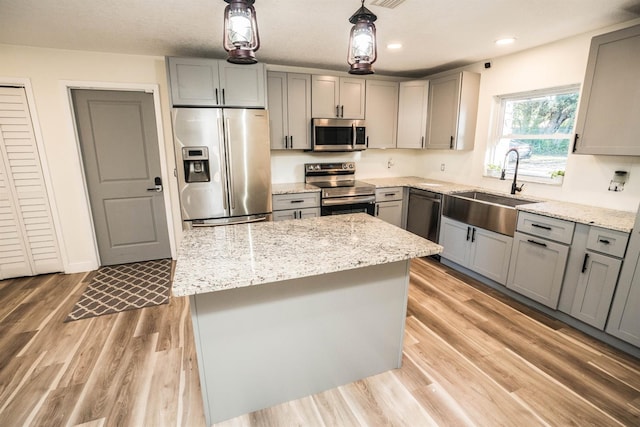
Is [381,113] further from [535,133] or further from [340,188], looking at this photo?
[535,133]

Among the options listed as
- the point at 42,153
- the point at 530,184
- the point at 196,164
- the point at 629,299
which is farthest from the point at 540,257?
the point at 42,153

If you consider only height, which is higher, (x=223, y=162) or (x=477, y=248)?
(x=223, y=162)

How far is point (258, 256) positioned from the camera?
1.54m

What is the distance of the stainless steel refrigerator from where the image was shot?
120 inches

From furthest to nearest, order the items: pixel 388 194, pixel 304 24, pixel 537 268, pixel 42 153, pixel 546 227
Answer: pixel 388 194 < pixel 42 153 < pixel 537 268 < pixel 546 227 < pixel 304 24

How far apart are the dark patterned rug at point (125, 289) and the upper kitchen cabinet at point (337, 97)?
2681mm

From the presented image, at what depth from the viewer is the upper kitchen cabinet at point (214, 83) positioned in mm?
3012

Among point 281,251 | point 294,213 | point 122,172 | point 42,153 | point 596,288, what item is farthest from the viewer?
point 294,213

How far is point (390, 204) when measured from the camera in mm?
4117

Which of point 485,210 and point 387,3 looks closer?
point 387,3

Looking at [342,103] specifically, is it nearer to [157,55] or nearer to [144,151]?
[157,55]

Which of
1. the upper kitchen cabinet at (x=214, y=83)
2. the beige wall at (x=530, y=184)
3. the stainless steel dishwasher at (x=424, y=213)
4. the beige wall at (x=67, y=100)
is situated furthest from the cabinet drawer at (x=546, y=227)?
the beige wall at (x=67, y=100)

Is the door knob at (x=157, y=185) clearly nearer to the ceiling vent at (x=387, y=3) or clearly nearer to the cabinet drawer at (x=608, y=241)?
the ceiling vent at (x=387, y=3)

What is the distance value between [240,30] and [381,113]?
329 cm
